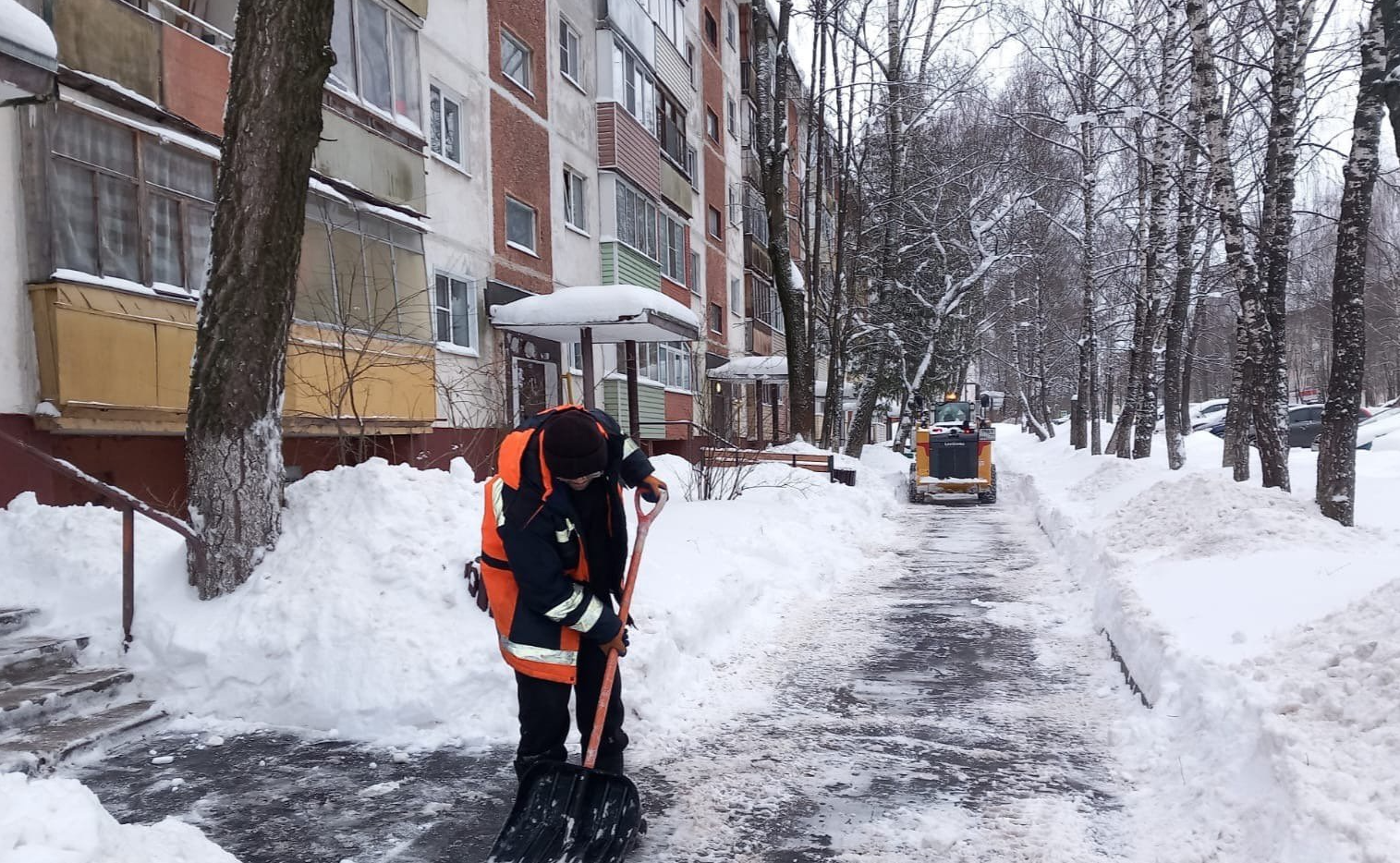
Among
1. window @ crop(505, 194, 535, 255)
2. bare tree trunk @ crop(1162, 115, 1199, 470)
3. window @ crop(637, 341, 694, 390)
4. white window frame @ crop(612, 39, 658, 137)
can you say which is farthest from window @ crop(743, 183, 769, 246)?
bare tree trunk @ crop(1162, 115, 1199, 470)

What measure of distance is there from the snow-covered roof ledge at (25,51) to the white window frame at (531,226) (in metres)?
10.3

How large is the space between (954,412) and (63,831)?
19.6 meters

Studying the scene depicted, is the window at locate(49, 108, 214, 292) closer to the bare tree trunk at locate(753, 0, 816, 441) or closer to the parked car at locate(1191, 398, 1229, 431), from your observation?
the bare tree trunk at locate(753, 0, 816, 441)

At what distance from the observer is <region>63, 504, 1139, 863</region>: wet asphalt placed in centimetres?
378

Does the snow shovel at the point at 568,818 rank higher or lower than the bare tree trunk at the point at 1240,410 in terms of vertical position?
lower

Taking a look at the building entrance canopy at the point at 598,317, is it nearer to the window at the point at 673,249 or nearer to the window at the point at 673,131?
the window at the point at 673,249

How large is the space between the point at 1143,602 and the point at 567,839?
4.51 meters

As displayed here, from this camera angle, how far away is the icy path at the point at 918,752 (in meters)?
3.77

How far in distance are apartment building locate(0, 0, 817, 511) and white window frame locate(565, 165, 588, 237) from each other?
0.05 m

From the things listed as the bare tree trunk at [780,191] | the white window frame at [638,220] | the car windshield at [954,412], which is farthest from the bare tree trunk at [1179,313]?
the white window frame at [638,220]

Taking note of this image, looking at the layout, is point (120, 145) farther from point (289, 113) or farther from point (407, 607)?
point (407, 607)

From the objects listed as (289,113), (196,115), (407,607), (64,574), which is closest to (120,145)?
(196,115)

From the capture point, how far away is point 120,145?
8.43 metres

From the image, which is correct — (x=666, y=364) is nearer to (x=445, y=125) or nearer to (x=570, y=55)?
(x=570, y=55)
